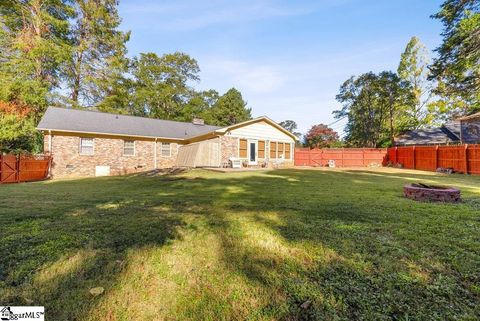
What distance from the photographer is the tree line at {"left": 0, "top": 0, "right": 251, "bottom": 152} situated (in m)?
16.6

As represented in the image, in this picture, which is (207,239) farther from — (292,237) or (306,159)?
(306,159)

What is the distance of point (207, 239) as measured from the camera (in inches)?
117

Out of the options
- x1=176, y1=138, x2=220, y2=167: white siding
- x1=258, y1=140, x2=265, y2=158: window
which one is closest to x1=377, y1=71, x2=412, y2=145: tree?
x1=258, y1=140, x2=265, y2=158: window

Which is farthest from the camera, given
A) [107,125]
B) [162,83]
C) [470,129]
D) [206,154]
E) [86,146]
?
[162,83]

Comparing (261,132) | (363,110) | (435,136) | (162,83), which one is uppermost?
(162,83)

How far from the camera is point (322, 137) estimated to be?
3722cm

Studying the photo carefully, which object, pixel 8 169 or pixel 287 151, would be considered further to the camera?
pixel 287 151

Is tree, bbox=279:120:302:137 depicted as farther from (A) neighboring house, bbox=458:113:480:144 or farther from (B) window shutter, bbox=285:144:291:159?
(B) window shutter, bbox=285:144:291:159

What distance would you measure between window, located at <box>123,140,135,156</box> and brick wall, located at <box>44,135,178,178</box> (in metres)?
0.21

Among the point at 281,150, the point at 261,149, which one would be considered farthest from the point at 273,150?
the point at 261,149

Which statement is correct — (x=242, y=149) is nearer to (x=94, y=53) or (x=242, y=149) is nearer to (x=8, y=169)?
(x=8, y=169)

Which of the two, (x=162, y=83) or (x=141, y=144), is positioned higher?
(x=162, y=83)

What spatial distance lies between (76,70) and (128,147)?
1274 centimetres

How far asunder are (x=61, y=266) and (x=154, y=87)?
32.7 meters
